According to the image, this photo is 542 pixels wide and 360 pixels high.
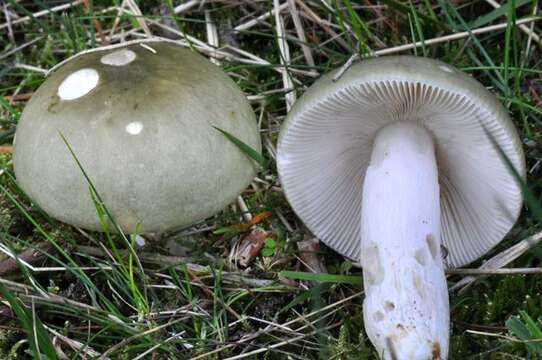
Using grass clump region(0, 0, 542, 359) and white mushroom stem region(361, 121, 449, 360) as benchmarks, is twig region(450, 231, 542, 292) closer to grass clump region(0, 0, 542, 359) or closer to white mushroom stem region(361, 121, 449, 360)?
grass clump region(0, 0, 542, 359)

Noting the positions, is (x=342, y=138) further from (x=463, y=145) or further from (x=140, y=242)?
(x=140, y=242)

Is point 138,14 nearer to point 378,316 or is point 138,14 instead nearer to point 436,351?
point 378,316

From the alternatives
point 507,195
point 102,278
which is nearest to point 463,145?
point 507,195

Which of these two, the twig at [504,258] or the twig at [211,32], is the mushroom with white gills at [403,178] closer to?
the twig at [504,258]

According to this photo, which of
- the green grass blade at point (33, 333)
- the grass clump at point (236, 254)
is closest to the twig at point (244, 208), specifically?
the grass clump at point (236, 254)

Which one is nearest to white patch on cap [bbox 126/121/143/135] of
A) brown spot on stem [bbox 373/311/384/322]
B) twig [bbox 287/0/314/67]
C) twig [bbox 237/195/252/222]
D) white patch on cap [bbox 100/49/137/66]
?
white patch on cap [bbox 100/49/137/66]

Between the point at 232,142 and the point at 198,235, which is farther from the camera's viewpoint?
the point at 198,235

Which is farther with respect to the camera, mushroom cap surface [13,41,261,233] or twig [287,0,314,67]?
twig [287,0,314,67]
